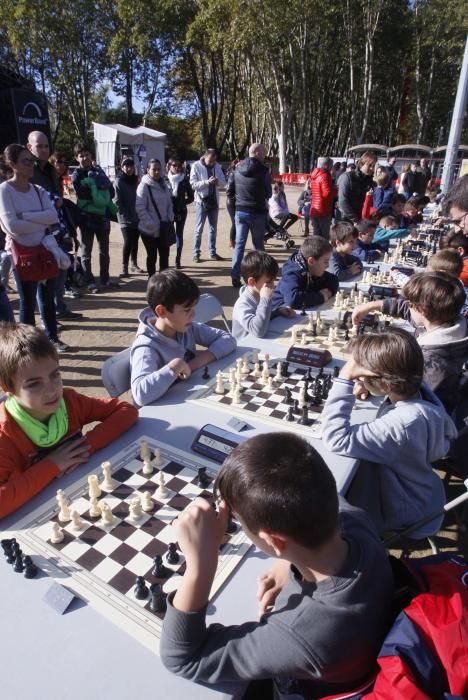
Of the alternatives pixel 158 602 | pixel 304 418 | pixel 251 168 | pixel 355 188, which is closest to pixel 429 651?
pixel 158 602

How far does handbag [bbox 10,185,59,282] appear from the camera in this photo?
13.1ft

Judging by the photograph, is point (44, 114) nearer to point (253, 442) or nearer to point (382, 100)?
point (253, 442)

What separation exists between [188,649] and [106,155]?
25.7 m

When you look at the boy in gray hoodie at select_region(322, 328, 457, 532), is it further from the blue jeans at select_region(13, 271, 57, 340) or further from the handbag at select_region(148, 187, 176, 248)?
the handbag at select_region(148, 187, 176, 248)

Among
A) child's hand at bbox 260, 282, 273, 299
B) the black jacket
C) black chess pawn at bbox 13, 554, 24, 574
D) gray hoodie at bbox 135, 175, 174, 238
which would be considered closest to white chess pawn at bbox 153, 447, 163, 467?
black chess pawn at bbox 13, 554, 24, 574

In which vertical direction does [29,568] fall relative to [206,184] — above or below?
below

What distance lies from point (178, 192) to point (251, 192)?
175 centimetres

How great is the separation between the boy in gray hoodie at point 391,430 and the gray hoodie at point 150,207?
202 inches

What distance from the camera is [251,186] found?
21.2ft

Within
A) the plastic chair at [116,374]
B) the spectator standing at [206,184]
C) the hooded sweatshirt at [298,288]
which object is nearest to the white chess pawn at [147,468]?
the plastic chair at [116,374]

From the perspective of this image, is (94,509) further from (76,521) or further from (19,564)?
(19,564)

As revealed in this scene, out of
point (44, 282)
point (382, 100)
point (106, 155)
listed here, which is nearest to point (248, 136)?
point (382, 100)

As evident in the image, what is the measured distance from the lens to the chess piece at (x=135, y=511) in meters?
1.48

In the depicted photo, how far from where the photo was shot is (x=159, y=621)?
1148mm
